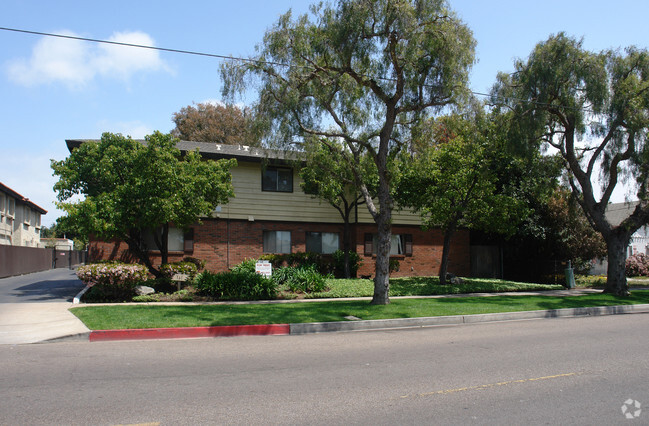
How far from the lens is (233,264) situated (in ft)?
69.9

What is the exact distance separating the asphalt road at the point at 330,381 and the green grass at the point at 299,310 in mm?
1378

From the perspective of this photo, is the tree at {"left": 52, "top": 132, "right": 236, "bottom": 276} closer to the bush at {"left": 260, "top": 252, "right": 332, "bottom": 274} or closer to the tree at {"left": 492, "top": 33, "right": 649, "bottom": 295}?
the bush at {"left": 260, "top": 252, "right": 332, "bottom": 274}

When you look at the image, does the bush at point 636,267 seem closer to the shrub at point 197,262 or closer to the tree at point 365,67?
the tree at point 365,67

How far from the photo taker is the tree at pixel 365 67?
1312 cm

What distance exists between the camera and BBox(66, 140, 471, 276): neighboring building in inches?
818

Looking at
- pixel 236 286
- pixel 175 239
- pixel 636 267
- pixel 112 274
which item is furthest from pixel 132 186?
pixel 636 267

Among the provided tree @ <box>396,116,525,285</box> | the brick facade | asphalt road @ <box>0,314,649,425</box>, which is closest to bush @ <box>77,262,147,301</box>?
the brick facade

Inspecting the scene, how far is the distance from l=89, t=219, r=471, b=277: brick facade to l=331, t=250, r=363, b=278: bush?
2.71 ft

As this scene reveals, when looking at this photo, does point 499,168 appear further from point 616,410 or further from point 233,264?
point 616,410

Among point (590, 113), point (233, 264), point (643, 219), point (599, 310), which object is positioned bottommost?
point (599, 310)

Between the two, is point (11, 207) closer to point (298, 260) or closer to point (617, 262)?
point (298, 260)

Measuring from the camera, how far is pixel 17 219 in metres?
36.8

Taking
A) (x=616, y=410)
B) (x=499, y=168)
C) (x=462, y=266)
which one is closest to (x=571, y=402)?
(x=616, y=410)

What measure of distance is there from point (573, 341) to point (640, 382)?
3351 millimetres
